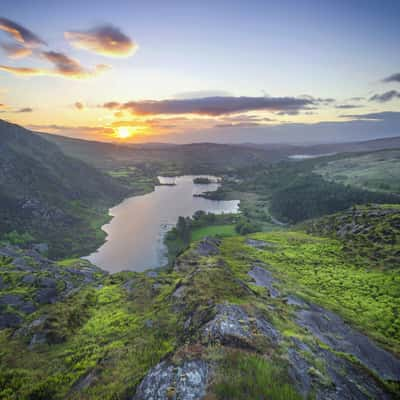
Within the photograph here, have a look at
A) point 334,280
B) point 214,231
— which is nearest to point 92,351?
point 334,280

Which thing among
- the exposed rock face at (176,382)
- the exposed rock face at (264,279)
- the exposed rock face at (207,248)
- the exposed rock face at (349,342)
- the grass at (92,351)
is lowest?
the exposed rock face at (207,248)

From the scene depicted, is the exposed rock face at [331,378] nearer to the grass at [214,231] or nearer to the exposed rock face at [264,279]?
the exposed rock face at [264,279]

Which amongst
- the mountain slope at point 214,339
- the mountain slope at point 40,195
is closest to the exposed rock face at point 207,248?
the mountain slope at point 214,339

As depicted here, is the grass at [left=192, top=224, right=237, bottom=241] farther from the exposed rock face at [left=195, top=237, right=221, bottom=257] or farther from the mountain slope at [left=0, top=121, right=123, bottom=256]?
the exposed rock face at [left=195, top=237, right=221, bottom=257]

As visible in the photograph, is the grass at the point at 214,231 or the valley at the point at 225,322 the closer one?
the valley at the point at 225,322

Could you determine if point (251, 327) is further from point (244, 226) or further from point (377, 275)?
point (244, 226)

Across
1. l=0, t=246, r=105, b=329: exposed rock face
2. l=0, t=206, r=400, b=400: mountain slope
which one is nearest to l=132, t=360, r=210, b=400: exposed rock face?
l=0, t=206, r=400, b=400: mountain slope
